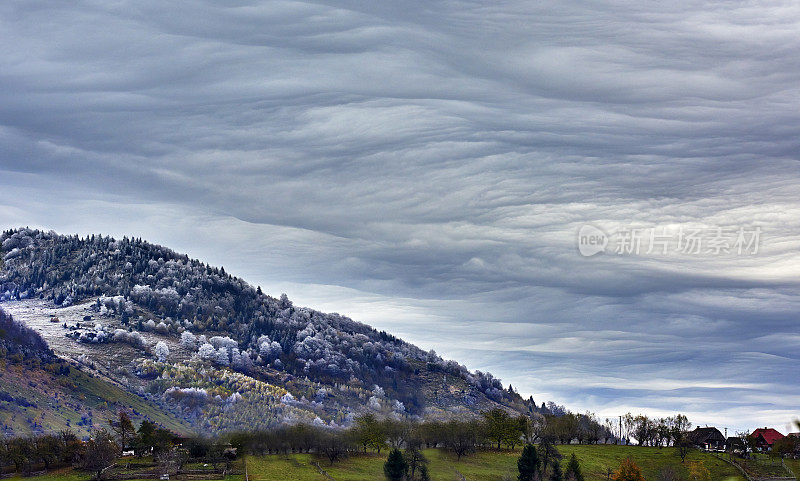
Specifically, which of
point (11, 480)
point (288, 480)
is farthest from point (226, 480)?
point (11, 480)

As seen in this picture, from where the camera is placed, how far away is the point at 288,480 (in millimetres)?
198875

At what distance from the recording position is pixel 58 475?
199m

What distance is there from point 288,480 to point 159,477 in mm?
28659

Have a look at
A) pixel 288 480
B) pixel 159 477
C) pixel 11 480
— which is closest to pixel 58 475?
pixel 11 480

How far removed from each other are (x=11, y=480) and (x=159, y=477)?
3585cm

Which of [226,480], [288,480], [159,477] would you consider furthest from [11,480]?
[288,480]

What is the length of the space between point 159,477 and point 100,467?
15.7 m

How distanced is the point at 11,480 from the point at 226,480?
50380 millimetres

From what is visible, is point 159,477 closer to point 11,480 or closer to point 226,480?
point 226,480

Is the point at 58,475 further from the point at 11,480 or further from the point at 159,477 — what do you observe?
the point at 159,477

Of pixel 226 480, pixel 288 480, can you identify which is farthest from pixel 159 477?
pixel 288 480

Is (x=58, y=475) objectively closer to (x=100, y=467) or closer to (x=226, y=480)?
(x=100, y=467)

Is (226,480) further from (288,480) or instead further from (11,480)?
(11,480)

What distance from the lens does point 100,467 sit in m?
197
